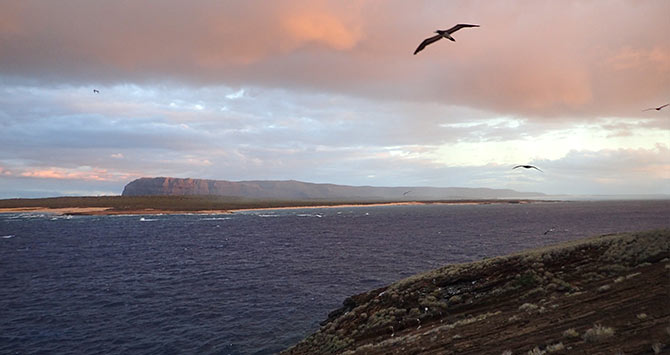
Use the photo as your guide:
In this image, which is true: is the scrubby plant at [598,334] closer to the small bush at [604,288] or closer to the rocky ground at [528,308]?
the rocky ground at [528,308]

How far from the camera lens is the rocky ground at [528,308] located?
11.2 meters

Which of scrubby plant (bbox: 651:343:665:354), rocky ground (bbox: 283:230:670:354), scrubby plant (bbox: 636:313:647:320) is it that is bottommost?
rocky ground (bbox: 283:230:670:354)

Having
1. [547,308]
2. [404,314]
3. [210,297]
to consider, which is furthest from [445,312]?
[210,297]

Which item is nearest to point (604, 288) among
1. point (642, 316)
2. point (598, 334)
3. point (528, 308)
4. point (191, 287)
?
point (528, 308)

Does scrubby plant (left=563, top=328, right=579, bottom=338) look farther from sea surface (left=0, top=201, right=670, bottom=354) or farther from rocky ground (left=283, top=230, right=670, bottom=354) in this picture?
sea surface (left=0, top=201, right=670, bottom=354)

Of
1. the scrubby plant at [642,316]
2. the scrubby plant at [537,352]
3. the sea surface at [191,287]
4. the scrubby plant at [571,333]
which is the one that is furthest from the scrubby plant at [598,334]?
the sea surface at [191,287]

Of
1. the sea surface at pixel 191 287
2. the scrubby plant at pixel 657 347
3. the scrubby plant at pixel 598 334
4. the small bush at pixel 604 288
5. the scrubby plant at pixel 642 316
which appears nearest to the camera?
the scrubby plant at pixel 657 347

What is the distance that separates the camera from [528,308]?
1697 centimetres

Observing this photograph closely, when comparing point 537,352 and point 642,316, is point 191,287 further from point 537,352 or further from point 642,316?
point 642,316

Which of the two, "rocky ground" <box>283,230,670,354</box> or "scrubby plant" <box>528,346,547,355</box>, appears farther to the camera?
"rocky ground" <box>283,230,670,354</box>

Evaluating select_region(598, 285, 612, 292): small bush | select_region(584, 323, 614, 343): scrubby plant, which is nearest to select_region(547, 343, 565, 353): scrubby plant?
select_region(584, 323, 614, 343): scrubby plant

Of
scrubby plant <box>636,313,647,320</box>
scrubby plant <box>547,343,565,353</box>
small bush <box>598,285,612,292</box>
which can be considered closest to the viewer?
scrubby plant <box>547,343,565,353</box>

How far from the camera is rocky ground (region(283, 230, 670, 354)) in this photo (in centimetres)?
1117

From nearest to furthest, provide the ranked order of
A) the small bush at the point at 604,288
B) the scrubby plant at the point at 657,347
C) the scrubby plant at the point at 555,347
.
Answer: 1. the scrubby plant at the point at 657,347
2. the scrubby plant at the point at 555,347
3. the small bush at the point at 604,288
